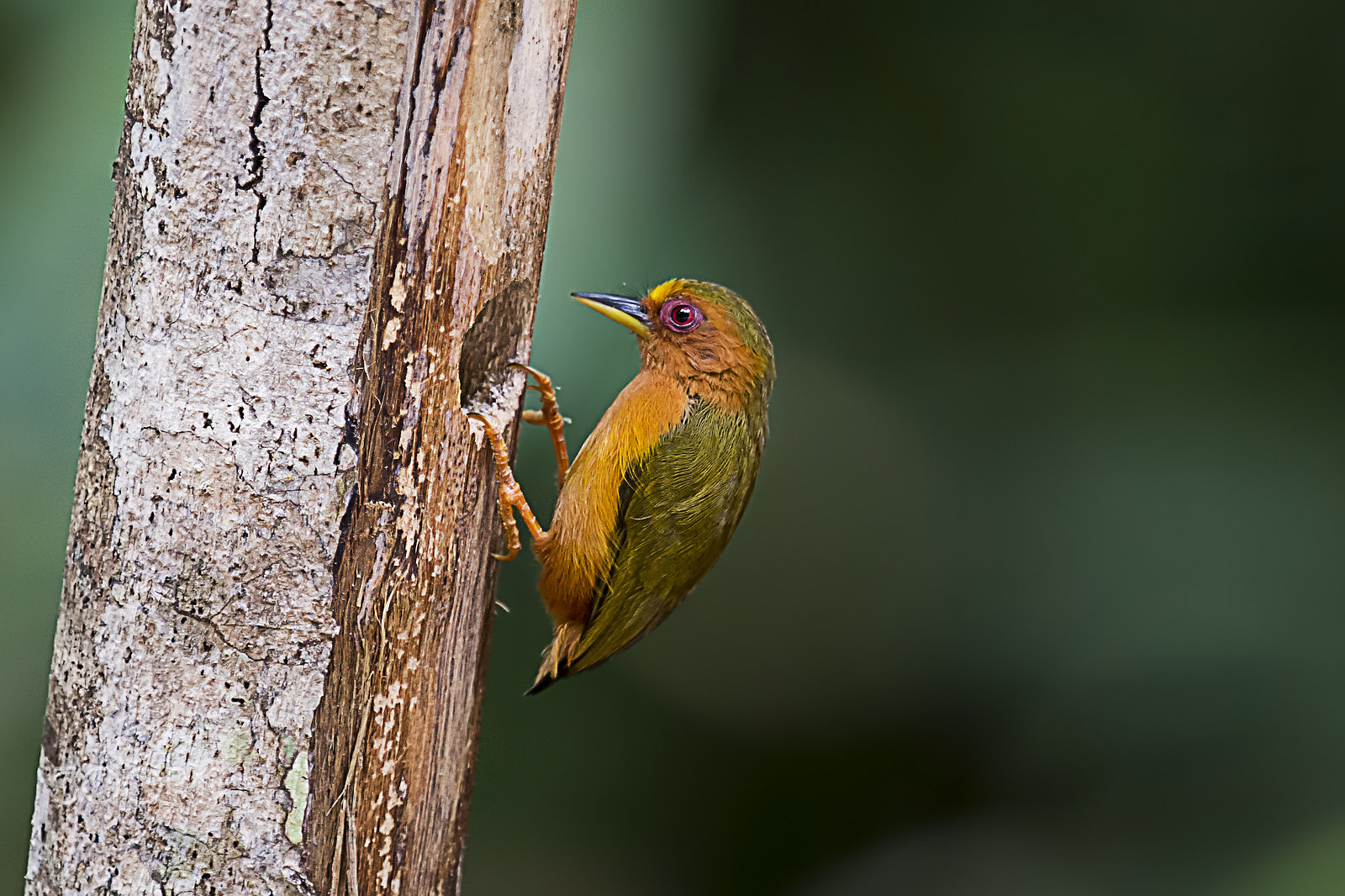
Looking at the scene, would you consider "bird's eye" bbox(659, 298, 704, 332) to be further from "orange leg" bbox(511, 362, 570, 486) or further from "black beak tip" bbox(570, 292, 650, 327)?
"orange leg" bbox(511, 362, 570, 486)

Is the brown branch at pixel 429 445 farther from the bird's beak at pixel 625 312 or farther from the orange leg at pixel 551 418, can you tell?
the bird's beak at pixel 625 312

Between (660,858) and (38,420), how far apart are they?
250 cm

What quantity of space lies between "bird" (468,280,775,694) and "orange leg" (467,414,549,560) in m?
0.22

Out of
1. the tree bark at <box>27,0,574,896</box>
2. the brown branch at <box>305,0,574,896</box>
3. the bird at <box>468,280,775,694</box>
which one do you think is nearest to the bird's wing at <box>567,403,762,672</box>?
the bird at <box>468,280,775,694</box>

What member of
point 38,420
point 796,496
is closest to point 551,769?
point 796,496

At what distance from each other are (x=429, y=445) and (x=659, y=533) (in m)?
0.94

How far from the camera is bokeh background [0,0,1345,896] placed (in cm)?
346

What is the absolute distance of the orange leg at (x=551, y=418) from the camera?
8.23ft

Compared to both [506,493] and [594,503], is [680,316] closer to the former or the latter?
[594,503]

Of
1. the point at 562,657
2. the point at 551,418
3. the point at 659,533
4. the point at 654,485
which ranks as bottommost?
the point at 562,657

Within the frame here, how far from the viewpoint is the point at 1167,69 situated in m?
3.79

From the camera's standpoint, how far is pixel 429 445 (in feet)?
5.83

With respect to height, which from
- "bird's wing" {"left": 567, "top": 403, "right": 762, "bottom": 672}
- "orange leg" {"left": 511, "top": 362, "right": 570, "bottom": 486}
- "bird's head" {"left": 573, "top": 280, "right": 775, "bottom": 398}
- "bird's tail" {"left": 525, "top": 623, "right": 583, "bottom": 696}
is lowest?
"bird's tail" {"left": 525, "top": 623, "right": 583, "bottom": 696}

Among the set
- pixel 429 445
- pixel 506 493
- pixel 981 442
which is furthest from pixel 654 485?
pixel 981 442
